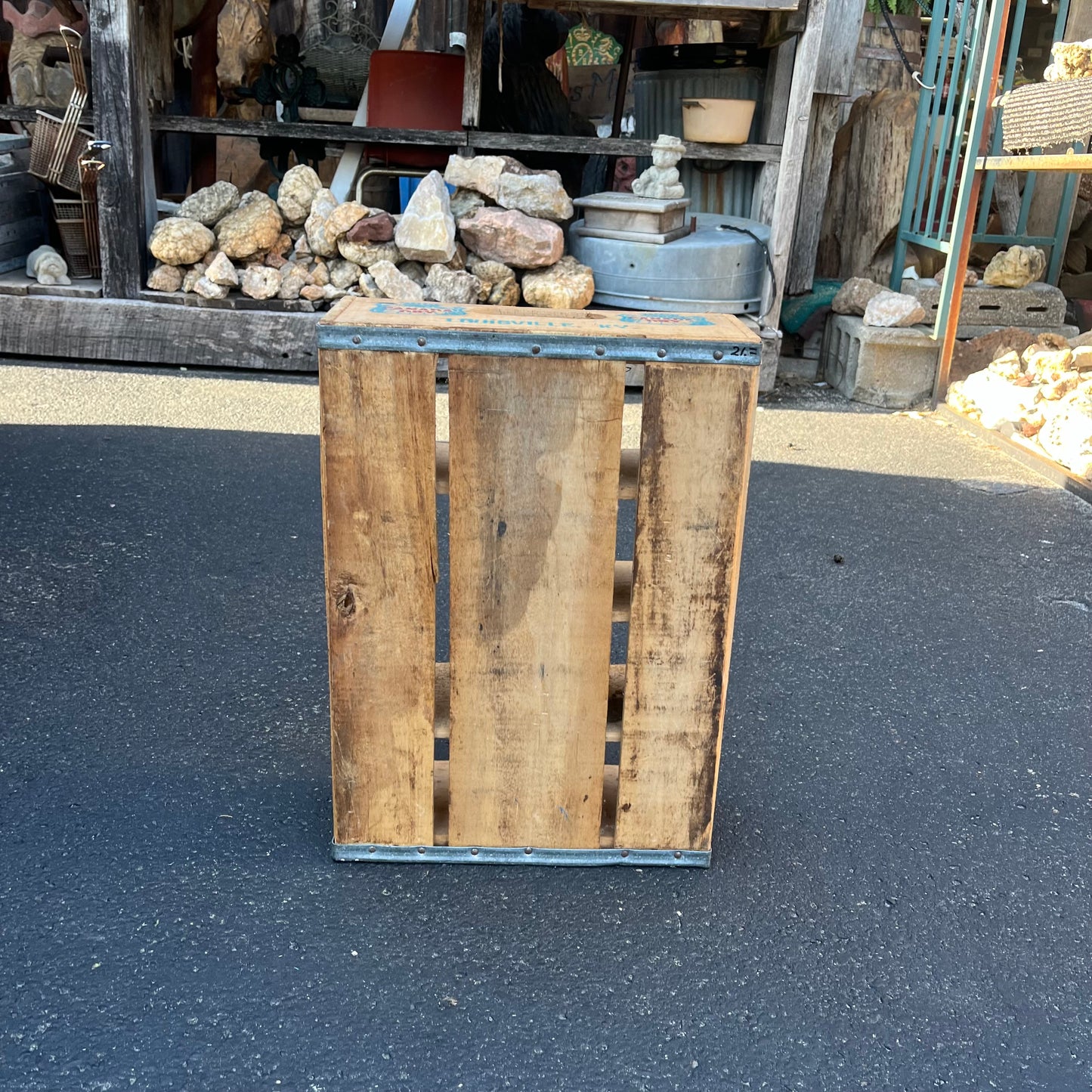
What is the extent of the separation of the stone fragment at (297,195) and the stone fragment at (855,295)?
9.11 ft

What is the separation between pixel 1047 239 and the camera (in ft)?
19.7

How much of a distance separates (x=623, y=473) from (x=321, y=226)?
13.6ft

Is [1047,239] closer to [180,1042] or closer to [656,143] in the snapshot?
[656,143]

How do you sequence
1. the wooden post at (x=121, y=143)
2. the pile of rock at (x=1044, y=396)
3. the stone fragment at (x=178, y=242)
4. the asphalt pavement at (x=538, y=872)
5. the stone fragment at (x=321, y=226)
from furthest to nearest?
the stone fragment at (x=321, y=226), the stone fragment at (x=178, y=242), the wooden post at (x=121, y=143), the pile of rock at (x=1044, y=396), the asphalt pavement at (x=538, y=872)

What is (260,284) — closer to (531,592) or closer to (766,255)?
(766,255)

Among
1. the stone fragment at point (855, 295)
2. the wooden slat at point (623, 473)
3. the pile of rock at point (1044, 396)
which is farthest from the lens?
the stone fragment at point (855, 295)

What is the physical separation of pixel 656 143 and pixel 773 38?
0.78 metres

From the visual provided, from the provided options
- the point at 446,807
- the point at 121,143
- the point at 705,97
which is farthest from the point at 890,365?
the point at 446,807

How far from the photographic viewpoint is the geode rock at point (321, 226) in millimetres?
5504

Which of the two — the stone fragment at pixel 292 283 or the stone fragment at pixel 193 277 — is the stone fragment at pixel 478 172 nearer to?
the stone fragment at pixel 292 283

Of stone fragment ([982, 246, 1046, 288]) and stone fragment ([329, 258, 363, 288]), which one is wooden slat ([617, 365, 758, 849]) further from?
stone fragment ([982, 246, 1046, 288])

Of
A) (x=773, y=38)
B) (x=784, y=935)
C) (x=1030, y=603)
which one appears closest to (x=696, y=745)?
(x=784, y=935)

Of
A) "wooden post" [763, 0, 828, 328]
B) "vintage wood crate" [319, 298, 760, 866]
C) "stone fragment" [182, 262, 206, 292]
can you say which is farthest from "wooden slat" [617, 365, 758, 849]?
"stone fragment" [182, 262, 206, 292]

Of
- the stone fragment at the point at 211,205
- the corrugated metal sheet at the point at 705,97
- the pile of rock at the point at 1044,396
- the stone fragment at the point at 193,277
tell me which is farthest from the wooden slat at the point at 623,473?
the corrugated metal sheet at the point at 705,97
